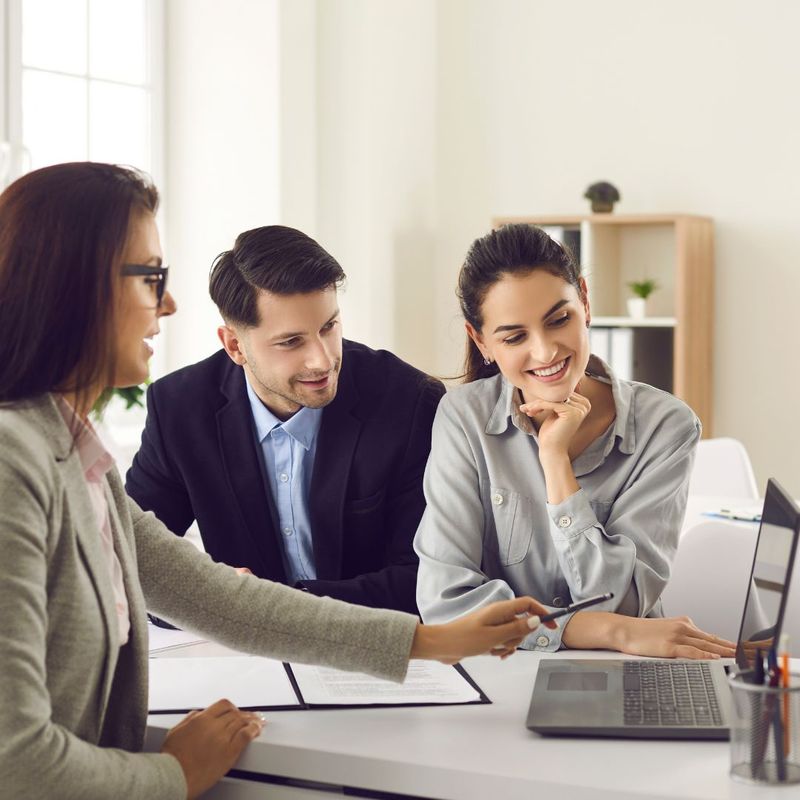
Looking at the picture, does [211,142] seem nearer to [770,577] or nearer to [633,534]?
[633,534]

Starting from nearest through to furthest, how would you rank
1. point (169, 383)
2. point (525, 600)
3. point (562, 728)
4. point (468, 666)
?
1. point (562, 728)
2. point (525, 600)
3. point (468, 666)
4. point (169, 383)

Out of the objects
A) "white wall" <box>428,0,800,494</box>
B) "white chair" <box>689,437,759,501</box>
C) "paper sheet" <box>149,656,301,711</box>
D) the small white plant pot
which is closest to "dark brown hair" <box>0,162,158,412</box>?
"paper sheet" <box>149,656,301,711</box>

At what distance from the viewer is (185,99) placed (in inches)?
185

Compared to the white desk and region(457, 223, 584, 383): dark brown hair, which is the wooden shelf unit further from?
the white desk

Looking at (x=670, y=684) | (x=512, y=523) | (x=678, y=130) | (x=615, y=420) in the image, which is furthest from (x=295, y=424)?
(x=678, y=130)

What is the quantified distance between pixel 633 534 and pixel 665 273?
3.09 m

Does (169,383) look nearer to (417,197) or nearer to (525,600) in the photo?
(525,600)

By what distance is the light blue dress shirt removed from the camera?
90.4 inches

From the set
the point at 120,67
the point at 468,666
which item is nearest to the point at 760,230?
the point at 120,67

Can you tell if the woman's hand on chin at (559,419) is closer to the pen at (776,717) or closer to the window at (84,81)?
the pen at (776,717)

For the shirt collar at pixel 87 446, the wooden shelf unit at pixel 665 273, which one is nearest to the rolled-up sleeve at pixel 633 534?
the shirt collar at pixel 87 446

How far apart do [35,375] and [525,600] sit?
0.70m

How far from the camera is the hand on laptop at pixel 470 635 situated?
4.99ft

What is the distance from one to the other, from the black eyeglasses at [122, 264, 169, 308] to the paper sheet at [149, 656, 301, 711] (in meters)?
0.54
